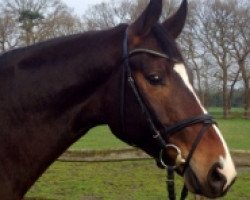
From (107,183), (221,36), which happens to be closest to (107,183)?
(107,183)

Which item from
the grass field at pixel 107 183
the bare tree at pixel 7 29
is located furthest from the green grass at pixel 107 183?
the bare tree at pixel 7 29

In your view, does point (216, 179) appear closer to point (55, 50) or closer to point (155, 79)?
point (155, 79)

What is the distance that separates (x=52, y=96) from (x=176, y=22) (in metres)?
0.86

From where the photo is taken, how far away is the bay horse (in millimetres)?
2150

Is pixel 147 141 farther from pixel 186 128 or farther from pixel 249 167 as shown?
pixel 249 167

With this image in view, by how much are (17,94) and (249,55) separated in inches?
1710

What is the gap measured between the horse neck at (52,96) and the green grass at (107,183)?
338 centimetres

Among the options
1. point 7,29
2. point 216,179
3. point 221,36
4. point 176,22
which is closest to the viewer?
point 216,179

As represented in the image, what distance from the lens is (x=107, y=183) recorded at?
7.80 meters

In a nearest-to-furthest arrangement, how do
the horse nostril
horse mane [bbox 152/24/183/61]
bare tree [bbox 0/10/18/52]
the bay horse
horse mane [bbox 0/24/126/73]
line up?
the horse nostril
the bay horse
horse mane [bbox 152/24/183/61]
horse mane [bbox 0/24/126/73]
bare tree [bbox 0/10/18/52]

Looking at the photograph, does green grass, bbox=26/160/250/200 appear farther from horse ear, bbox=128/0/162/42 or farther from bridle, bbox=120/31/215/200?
horse ear, bbox=128/0/162/42

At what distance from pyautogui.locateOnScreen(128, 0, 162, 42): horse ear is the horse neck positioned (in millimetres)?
97

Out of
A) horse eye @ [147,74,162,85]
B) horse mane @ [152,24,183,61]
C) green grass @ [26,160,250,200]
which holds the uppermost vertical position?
horse mane @ [152,24,183,61]

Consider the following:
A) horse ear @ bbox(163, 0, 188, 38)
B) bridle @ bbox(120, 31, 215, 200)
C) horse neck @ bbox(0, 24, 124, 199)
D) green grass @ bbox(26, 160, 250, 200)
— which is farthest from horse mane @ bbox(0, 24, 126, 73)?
green grass @ bbox(26, 160, 250, 200)
